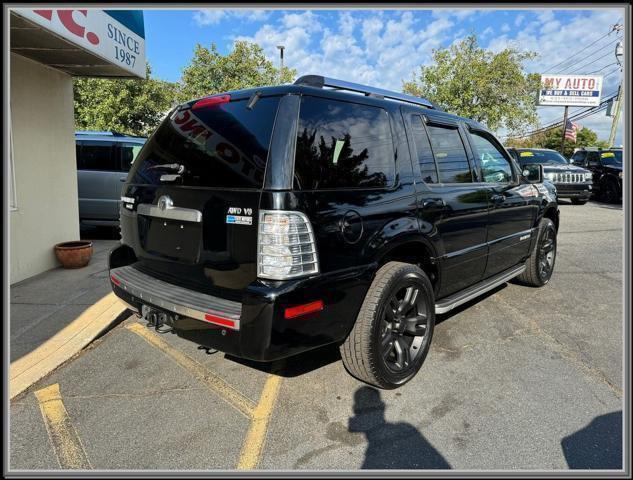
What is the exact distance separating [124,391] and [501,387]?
2743mm

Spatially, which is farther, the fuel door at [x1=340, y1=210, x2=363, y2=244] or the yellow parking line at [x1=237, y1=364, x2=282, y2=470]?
the fuel door at [x1=340, y1=210, x2=363, y2=244]

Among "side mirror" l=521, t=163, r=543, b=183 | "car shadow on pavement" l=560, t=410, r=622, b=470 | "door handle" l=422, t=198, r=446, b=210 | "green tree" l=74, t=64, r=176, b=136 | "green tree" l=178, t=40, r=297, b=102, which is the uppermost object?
"green tree" l=178, t=40, r=297, b=102

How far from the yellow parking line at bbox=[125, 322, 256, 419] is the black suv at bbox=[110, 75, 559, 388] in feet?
1.99

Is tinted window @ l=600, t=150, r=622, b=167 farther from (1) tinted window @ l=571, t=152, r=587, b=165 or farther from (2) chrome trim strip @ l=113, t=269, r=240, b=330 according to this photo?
(2) chrome trim strip @ l=113, t=269, r=240, b=330

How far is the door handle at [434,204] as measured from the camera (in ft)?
10.9

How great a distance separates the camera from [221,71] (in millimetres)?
21641

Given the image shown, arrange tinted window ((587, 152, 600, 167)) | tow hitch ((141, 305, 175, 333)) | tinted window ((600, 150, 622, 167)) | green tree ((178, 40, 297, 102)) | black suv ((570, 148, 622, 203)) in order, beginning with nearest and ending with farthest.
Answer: tow hitch ((141, 305, 175, 333)) < black suv ((570, 148, 622, 203)) < tinted window ((600, 150, 622, 167)) < tinted window ((587, 152, 600, 167)) < green tree ((178, 40, 297, 102))

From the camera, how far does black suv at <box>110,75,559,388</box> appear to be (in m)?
2.46

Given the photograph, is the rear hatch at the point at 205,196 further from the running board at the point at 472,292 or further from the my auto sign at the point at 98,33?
the my auto sign at the point at 98,33

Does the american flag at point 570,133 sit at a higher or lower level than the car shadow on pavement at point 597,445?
higher

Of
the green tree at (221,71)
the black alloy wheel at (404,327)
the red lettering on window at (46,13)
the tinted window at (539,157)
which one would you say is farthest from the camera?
the green tree at (221,71)

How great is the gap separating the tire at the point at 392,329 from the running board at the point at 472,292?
0.24 metres

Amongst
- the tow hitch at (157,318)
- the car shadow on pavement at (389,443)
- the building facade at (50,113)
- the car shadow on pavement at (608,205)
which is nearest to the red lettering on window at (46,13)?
the building facade at (50,113)

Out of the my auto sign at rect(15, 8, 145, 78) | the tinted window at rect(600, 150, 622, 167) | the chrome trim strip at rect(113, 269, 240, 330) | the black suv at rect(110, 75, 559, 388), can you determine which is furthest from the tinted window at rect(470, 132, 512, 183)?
the tinted window at rect(600, 150, 622, 167)
